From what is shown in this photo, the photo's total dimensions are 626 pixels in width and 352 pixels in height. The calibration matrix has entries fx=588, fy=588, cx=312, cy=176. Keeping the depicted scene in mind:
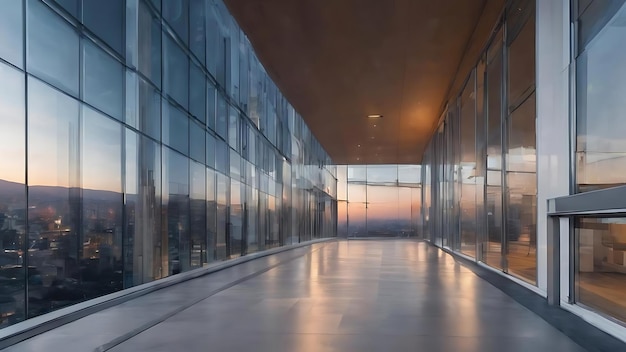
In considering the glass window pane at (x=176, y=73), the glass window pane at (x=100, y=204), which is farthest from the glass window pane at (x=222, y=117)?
the glass window pane at (x=100, y=204)

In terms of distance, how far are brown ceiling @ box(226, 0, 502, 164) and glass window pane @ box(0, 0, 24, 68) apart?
→ 17.4ft

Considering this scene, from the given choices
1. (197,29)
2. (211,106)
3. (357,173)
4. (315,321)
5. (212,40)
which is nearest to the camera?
(315,321)

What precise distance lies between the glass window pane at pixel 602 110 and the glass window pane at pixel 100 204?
22.1 feet

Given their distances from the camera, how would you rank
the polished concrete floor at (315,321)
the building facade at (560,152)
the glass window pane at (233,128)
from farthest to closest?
the glass window pane at (233,128)
the building facade at (560,152)
the polished concrete floor at (315,321)

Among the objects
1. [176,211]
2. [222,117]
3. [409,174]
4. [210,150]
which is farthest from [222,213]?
[409,174]

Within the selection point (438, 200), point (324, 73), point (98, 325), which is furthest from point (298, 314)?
point (438, 200)

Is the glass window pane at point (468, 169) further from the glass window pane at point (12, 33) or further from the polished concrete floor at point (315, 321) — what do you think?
the glass window pane at point (12, 33)

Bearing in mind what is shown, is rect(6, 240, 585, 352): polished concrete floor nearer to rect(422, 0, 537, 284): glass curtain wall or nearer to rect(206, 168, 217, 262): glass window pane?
rect(422, 0, 537, 284): glass curtain wall

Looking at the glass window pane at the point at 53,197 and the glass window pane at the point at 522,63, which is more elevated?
the glass window pane at the point at 522,63

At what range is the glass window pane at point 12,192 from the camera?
6410mm

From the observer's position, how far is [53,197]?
7.66 m

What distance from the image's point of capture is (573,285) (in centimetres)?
740

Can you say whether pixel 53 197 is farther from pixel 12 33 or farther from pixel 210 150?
pixel 210 150

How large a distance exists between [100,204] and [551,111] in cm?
676
